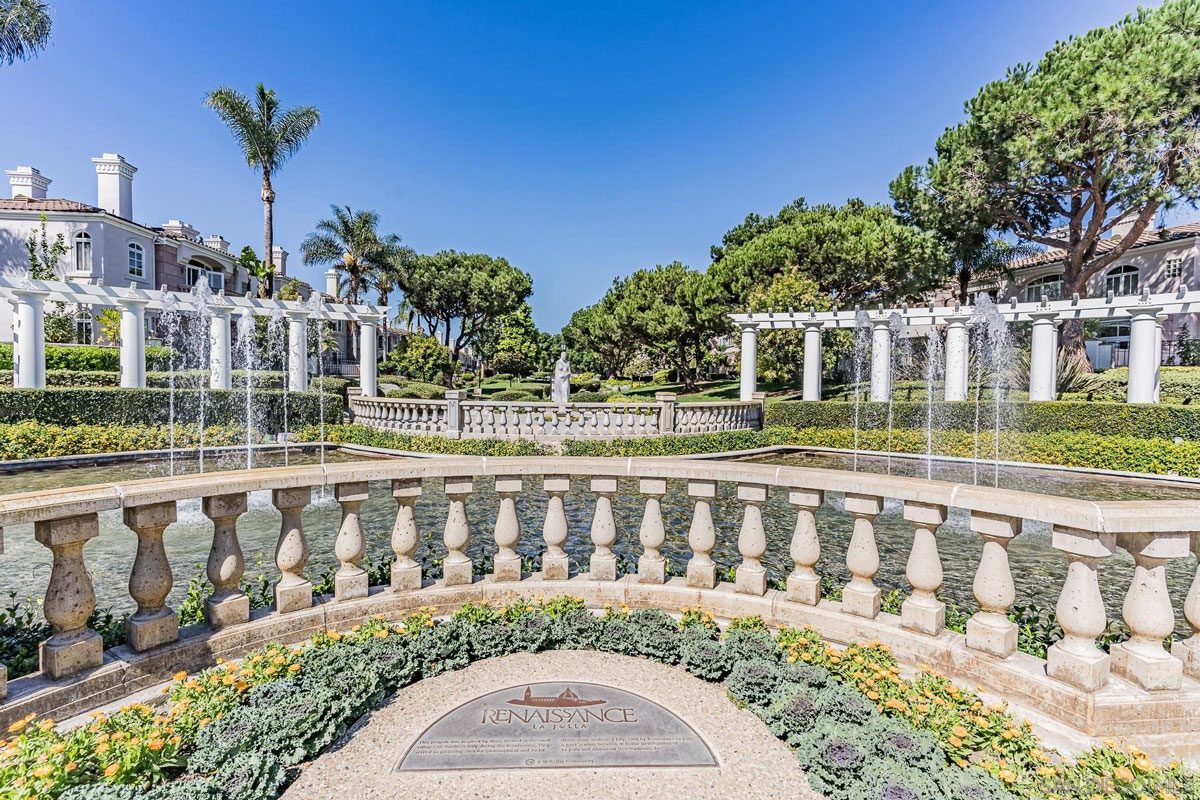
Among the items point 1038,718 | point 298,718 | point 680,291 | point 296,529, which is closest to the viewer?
point 298,718

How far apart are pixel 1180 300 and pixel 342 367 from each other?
5366 centimetres

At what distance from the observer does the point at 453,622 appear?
13.7ft

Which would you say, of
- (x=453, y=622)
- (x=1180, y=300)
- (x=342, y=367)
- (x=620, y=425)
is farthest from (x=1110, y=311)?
(x=342, y=367)

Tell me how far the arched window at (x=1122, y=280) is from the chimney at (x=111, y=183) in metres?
60.4

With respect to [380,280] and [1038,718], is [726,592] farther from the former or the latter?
[380,280]

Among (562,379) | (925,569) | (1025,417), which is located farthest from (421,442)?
(1025,417)

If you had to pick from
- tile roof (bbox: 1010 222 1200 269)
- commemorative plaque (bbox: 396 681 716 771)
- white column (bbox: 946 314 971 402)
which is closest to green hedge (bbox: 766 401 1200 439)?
white column (bbox: 946 314 971 402)

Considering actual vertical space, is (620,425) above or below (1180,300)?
below

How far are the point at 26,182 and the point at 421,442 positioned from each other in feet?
115

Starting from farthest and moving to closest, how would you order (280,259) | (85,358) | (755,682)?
(280,259)
(85,358)
(755,682)

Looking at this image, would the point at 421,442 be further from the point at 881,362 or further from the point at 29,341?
the point at 881,362

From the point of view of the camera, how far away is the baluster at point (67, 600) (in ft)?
10.1

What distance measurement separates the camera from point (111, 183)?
3575 centimetres

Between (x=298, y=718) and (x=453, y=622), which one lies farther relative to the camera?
(x=453, y=622)
